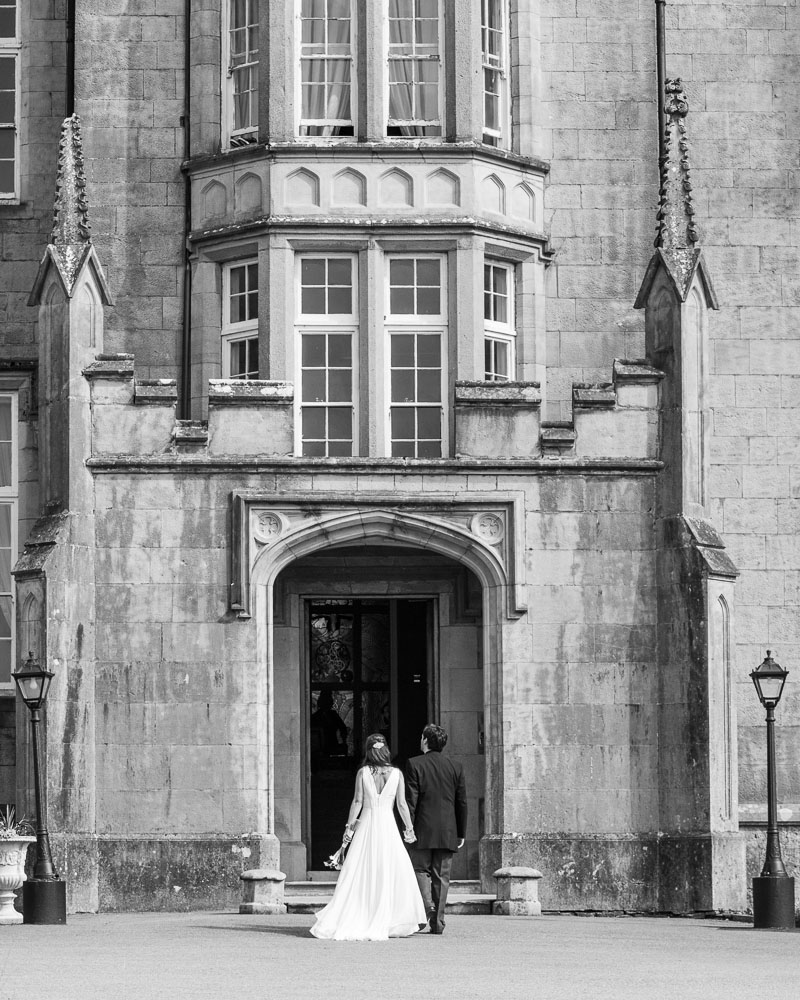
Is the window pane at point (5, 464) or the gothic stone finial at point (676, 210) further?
the window pane at point (5, 464)

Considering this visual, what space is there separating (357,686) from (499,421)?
413 cm

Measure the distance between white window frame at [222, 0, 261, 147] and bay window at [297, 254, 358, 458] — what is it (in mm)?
1626

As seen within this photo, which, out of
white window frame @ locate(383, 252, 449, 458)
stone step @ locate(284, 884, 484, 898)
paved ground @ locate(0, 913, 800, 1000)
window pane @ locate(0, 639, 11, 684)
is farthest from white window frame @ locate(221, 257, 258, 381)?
paved ground @ locate(0, 913, 800, 1000)

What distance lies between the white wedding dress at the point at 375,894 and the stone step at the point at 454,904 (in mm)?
3274

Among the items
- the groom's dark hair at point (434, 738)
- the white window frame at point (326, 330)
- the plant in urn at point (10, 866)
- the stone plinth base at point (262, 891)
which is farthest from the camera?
the white window frame at point (326, 330)

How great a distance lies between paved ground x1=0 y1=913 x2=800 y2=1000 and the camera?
1620 centimetres

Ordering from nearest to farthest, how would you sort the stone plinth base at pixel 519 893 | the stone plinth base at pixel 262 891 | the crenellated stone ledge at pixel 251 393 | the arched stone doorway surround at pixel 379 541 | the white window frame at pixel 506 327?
the stone plinth base at pixel 262 891 < the stone plinth base at pixel 519 893 < the arched stone doorway surround at pixel 379 541 < the crenellated stone ledge at pixel 251 393 < the white window frame at pixel 506 327

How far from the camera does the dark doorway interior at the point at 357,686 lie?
27578 millimetres

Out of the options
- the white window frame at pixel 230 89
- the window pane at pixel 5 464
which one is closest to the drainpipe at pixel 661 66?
the white window frame at pixel 230 89

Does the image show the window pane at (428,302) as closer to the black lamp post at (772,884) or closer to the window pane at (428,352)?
the window pane at (428,352)

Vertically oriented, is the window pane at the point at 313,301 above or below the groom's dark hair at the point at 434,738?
above

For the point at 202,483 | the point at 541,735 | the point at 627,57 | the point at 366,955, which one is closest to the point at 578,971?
the point at 366,955

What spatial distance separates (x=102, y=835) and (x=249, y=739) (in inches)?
71.4

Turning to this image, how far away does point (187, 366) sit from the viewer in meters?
27.0
